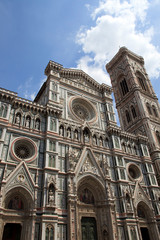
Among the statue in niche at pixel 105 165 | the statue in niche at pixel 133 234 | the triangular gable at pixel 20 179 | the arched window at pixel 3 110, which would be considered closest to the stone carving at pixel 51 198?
the triangular gable at pixel 20 179

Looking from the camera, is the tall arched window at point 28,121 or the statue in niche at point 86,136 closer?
the tall arched window at point 28,121

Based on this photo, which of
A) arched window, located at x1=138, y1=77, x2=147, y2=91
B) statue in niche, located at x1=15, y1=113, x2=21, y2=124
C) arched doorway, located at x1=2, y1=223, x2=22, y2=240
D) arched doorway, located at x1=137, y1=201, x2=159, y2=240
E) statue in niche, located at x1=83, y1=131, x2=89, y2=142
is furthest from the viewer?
arched window, located at x1=138, y1=77, x2=147, y2=91

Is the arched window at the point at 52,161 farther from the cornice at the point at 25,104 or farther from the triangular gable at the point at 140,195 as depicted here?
the triangular gable at the point at 140,195

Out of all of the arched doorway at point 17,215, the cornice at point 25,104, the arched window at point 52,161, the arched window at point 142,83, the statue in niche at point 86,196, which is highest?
the arched window at point 142,83

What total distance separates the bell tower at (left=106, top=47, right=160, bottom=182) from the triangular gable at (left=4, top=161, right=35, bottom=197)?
19.6m

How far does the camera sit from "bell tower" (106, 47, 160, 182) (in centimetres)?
3281

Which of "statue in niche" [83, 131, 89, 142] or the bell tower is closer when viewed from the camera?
"statue in niche" [83, 131, 89, 142]

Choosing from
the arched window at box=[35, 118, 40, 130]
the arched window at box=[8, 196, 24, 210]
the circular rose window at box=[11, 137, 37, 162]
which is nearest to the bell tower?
the arched window at box=[35, 118, 40, 130]

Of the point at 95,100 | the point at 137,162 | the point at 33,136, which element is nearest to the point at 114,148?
the point at 137,162

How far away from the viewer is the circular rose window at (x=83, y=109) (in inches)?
1034

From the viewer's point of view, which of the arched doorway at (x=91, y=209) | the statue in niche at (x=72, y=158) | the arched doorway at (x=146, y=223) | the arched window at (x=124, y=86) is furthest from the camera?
the arched window at (x=124, y=86)

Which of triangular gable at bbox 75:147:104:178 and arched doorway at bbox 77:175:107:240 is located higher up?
triangular gable at bbox 75:147:104:178

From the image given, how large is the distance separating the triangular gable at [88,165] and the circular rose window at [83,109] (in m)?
5.31

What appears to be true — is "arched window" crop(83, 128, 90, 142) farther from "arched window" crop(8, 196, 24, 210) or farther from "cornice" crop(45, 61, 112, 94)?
"arched window" crop(8, 196, 24, 210)
